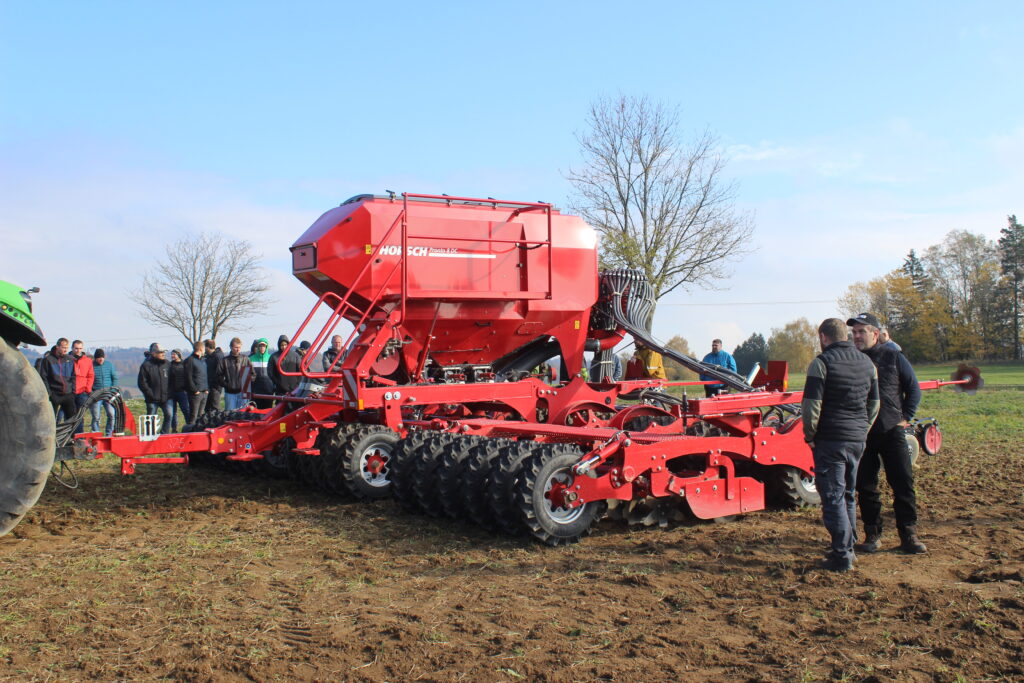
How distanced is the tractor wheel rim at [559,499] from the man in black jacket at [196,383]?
9.41 metres

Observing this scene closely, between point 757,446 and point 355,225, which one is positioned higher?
point 355,225

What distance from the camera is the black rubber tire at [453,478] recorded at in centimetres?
683

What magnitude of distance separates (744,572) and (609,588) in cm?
99

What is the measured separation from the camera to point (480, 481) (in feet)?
21.8

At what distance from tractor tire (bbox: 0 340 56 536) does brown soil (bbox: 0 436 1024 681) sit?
0.60 metres

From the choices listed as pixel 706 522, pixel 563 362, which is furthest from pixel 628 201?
pixel 706 522

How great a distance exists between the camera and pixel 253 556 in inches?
243

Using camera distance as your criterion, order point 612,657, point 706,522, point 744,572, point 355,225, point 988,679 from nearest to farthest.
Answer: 1. point 988,679
2. point 612,657
3. point 744,572
4. point 706,522
5. point 355,225

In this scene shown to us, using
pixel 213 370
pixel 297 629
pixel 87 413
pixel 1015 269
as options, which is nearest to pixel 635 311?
pixel 87 413

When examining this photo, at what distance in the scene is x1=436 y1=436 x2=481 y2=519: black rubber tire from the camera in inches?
269

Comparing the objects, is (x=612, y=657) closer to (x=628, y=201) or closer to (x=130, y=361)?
(x=628, y=201)

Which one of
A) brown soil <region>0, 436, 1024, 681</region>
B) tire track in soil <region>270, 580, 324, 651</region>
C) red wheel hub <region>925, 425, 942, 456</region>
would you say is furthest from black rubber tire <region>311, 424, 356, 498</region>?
red wheel hub <region>925, 425, 942, 456</region>

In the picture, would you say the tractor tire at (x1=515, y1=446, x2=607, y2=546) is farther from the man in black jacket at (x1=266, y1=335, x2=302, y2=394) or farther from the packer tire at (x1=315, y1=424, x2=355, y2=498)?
the man in black jacket at (x1=266, y1=335, x2=302, y2=394)

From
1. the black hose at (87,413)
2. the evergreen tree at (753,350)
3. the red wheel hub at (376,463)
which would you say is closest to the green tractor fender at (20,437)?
the black hose at (87,413)
